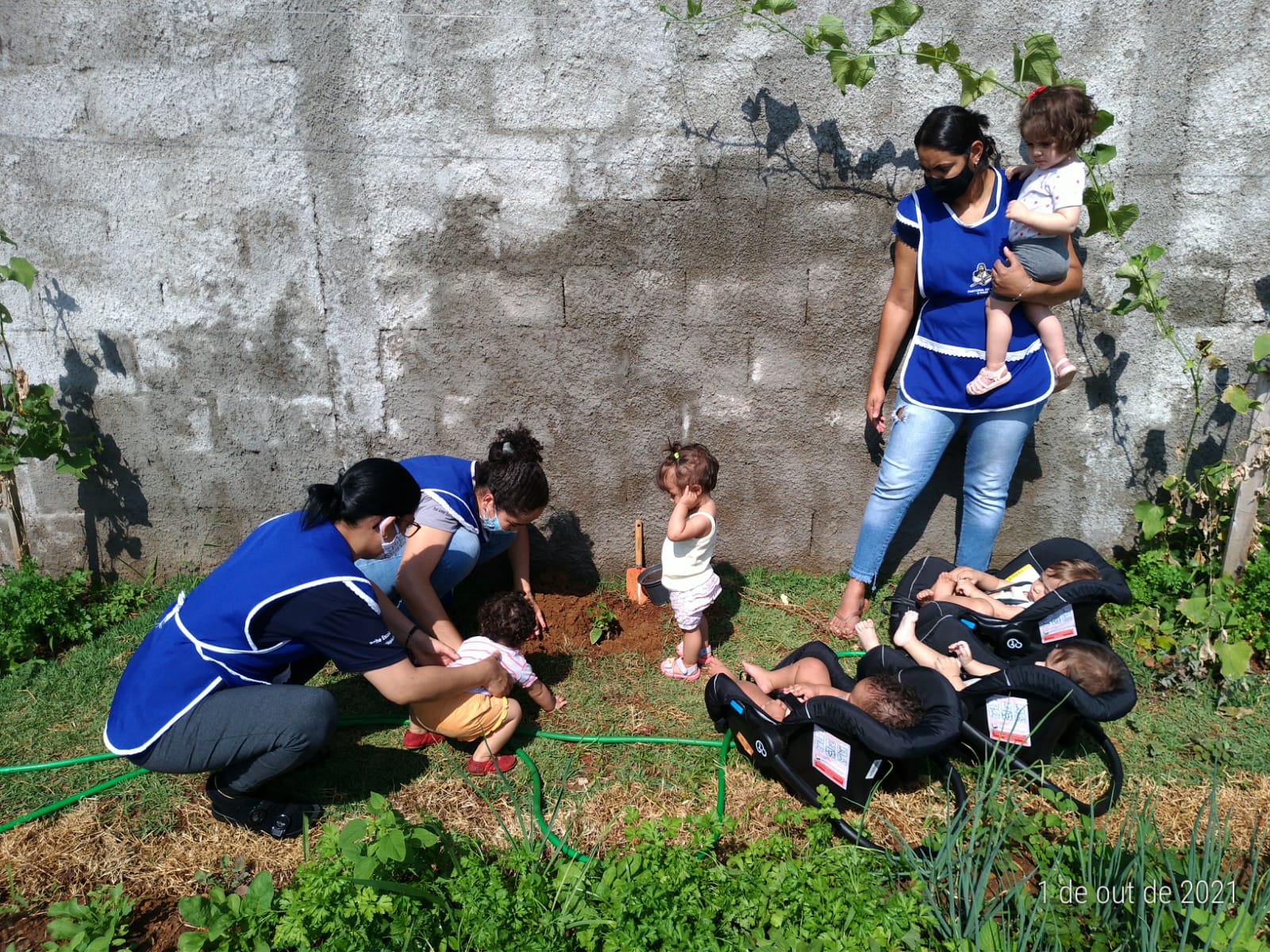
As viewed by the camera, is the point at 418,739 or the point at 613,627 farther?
the point at 613,627

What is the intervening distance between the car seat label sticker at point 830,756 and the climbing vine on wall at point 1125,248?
188cm

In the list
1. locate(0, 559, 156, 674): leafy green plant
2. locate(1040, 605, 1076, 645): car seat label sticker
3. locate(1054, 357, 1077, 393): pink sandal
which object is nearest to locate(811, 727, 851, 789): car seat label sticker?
locate(1040, 605, 1076, 645): car seat label sticker

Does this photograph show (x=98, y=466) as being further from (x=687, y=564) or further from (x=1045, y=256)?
(x=1045, y=256)

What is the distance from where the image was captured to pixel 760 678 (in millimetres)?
3709

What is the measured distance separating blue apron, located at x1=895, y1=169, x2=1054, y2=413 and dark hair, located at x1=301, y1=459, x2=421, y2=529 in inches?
92.7

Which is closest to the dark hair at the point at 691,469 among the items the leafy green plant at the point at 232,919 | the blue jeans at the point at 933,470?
the blue jeans at the point at 933,470

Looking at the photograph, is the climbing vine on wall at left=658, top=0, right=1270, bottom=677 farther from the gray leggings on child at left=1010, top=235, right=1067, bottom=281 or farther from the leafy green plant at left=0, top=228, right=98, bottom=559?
the leafy green plant at left=0, top=228, right=98, bottom=559

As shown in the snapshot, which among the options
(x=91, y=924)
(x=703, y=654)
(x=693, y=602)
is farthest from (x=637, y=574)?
(x=91, y=924)

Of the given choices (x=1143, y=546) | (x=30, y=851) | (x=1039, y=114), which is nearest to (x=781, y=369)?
(x=1039, y=114)

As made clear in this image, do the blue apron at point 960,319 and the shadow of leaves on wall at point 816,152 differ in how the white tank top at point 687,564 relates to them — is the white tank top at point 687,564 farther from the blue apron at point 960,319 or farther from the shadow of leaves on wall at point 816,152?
the shadow of leaves on wall at point 816,152

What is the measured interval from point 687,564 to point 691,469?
0.42m

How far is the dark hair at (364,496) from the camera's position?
114 inches

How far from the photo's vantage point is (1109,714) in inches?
122

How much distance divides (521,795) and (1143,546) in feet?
10.9
